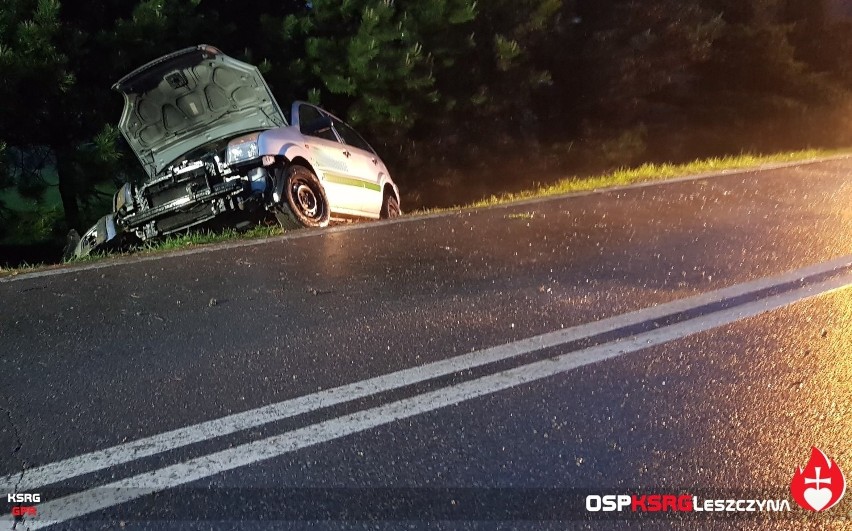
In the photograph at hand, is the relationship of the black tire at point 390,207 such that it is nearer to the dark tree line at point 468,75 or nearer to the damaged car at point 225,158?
the damaged car at point 225,158

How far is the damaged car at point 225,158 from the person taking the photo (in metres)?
8.59

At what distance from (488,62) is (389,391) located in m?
15.5

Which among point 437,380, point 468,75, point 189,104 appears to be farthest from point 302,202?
point 468,75

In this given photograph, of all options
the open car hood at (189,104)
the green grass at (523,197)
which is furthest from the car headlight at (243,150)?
the open car hood at (189,104)

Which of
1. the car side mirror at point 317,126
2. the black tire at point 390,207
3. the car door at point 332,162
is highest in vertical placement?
the car side mirror at point 317,126

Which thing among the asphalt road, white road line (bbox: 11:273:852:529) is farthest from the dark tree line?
white road line (bbox: 11:273:852:529)

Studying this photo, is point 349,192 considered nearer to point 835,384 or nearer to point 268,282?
point 268,282

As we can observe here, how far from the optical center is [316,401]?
12.7 feet

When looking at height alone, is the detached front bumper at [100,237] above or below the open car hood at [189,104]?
below

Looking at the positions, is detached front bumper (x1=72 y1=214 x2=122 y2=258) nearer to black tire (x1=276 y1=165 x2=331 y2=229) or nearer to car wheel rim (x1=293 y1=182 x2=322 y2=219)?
black tire (x1=276 y1=165 x2=331 y2=229)

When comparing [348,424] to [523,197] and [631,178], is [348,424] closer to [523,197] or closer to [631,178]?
[523,197]

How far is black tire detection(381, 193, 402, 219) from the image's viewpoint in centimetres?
1140

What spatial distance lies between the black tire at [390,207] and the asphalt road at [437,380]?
4.01 m

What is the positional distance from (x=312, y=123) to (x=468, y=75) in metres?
9.43
